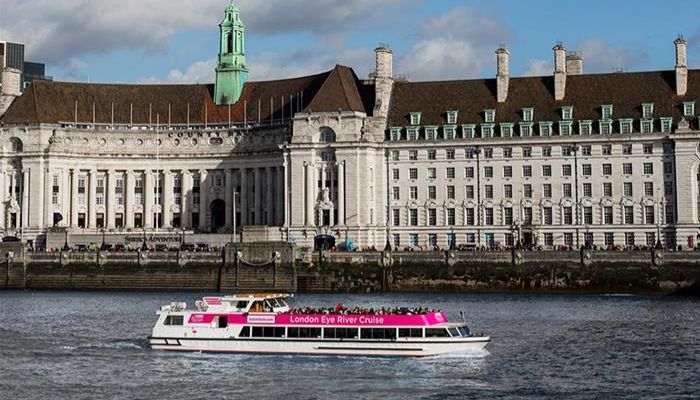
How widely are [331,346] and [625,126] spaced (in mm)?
70586

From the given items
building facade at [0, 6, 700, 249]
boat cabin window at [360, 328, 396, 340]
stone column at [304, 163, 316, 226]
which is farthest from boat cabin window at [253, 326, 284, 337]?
stone column at [304, 163, 316, 226]

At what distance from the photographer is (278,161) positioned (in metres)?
152

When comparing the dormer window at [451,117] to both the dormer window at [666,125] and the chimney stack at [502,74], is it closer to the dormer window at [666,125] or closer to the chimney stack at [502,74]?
the chimney stack at [502,74]

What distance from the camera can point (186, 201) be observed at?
6373 inches

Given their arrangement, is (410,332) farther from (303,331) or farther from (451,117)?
(451,117)

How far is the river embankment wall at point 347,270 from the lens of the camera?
111m

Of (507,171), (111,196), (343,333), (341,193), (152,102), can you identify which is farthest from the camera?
(152,102)

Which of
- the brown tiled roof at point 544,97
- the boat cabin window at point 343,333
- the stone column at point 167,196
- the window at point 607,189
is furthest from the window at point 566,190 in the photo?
the boat cabin window at point 343,333

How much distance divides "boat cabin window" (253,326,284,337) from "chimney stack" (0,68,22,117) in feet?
325

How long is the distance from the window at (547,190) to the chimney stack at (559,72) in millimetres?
9427

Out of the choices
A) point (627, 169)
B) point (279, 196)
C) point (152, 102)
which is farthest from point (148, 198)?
point (627, 169)

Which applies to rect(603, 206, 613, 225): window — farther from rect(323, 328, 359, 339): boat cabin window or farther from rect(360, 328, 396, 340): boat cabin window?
rect(323, 328, 359, 339): boat cabin window

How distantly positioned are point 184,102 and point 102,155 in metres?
12.6

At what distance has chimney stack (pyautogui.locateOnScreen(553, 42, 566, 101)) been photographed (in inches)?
5344
